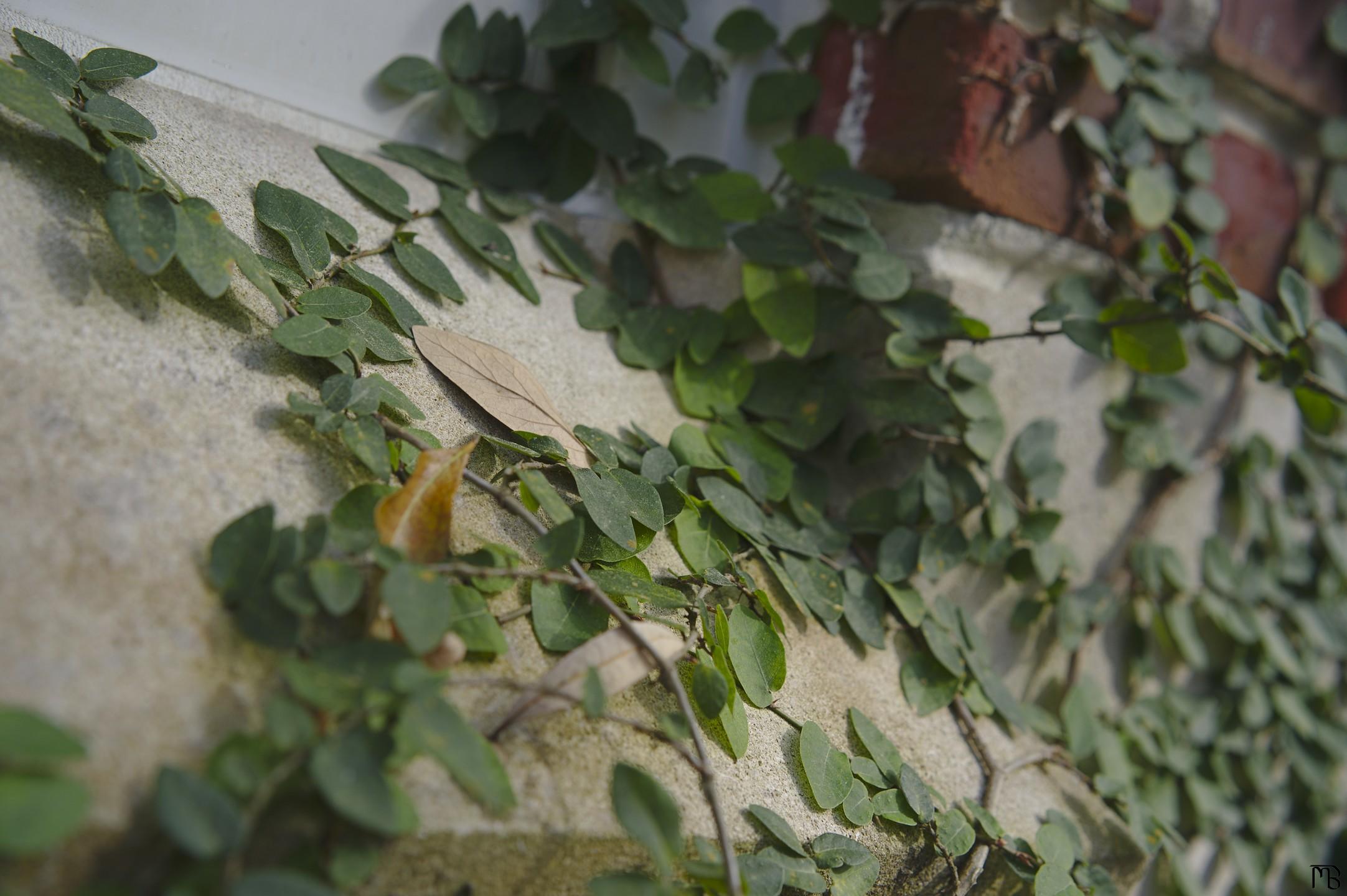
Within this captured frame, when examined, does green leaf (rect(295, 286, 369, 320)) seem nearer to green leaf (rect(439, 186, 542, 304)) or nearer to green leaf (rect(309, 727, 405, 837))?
green leaf (rect(439, 186, 542, 304))

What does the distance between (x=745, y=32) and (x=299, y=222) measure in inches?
25.2

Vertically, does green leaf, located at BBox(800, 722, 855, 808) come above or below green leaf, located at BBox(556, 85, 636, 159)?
below

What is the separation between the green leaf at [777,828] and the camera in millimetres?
628

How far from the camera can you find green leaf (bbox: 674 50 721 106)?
1.09 meters

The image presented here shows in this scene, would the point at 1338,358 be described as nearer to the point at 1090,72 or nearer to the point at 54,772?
the point at 1090,72

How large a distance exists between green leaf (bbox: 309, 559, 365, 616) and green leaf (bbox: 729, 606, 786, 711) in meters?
0.31

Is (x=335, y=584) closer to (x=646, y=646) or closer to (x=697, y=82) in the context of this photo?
(x=646, y=646)

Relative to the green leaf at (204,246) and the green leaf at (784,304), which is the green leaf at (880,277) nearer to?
the green leaf at (784,304)

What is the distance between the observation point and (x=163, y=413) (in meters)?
0.57

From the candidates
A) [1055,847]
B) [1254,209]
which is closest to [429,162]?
[1055,847]

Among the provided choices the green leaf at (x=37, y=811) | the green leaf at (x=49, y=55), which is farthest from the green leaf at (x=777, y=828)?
the green leaf at (x=49, y=55)

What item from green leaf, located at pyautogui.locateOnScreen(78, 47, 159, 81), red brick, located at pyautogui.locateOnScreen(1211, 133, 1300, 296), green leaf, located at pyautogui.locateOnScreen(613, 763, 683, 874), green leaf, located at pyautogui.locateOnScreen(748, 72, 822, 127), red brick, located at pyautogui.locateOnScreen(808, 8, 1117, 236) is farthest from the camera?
red brick, located at pyautogui.locateOnScreen(1211, 133, 1300, 296)

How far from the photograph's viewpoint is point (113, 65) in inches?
28.1

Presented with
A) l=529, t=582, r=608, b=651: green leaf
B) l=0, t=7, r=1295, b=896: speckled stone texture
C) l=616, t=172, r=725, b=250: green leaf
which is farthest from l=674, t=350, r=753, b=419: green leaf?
l=529, t=582, r=608, b=651: green leaf
